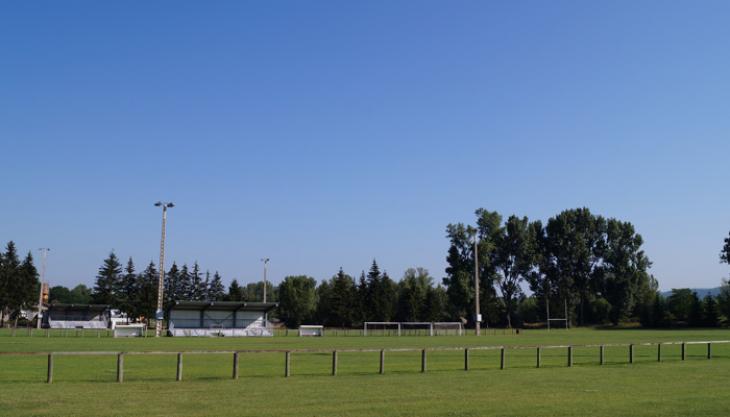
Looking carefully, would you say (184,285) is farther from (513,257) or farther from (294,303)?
(513,257)

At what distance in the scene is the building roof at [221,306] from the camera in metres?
74.3

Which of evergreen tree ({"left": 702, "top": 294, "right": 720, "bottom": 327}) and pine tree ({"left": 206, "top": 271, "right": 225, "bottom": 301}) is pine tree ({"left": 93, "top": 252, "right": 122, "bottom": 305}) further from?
evergreen tree ({"left": 702, "top": 294, "right": 720, "bottom": 327})

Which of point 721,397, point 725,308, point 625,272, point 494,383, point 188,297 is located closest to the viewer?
point 721,397

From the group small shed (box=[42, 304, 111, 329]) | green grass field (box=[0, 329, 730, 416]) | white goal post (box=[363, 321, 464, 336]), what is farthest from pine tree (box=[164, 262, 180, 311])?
green grass field (box=[0, 329, 730, 416])

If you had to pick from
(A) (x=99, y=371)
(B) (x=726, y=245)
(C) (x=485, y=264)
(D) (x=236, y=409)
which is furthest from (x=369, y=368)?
(B) (x=726, y=245)

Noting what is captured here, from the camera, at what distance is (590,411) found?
13844mm

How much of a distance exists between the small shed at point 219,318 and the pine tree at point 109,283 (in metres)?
54.4

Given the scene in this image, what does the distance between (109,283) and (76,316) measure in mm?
18414

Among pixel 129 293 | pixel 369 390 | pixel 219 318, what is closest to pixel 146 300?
pixel 129 293

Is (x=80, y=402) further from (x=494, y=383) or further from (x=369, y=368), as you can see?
(x=369, y=368)

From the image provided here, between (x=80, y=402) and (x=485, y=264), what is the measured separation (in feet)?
339

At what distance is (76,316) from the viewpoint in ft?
356

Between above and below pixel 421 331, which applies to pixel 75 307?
above

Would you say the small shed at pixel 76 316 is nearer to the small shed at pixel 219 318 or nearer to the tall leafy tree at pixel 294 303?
the small shed at pixel 219 318
